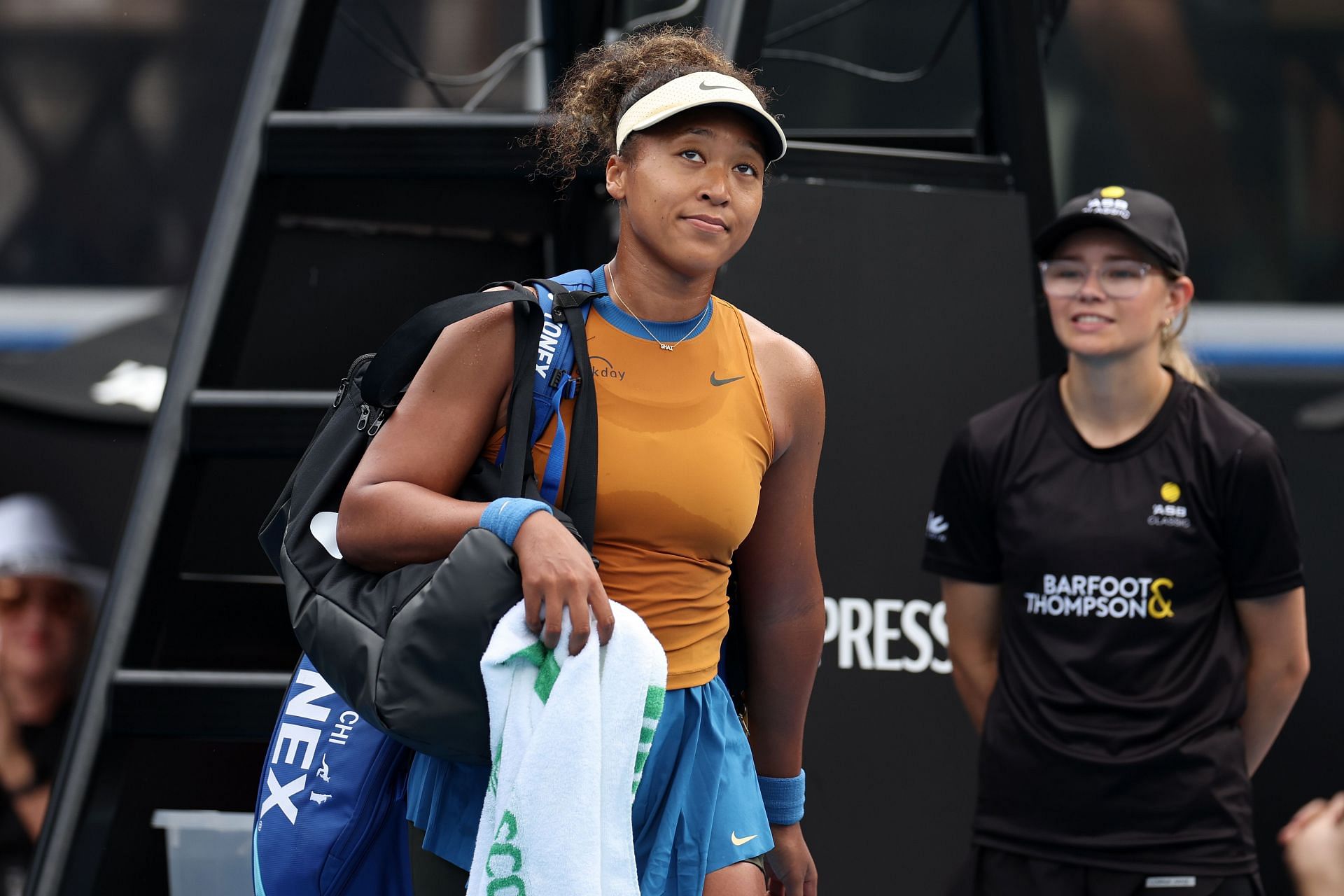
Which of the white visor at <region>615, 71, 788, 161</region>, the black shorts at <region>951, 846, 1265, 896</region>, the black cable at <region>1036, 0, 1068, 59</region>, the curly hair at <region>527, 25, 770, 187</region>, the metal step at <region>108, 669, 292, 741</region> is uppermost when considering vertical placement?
the black cable at <region>1036, 0, 1068, 59</region>

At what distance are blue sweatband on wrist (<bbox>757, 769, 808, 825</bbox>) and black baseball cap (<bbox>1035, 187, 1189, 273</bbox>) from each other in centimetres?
128

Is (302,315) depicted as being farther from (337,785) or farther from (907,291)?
A: (337,785)

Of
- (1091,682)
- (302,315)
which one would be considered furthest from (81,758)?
(1091,682)

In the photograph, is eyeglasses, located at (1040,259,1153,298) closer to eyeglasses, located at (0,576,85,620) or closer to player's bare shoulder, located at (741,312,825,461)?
player's bare shoulder, located at (741,312,825,461)

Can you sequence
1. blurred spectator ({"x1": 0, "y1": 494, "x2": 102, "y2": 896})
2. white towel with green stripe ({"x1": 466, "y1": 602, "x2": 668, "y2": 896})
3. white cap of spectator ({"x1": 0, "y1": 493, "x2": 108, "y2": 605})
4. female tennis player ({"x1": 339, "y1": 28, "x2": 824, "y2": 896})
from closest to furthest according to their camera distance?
white towel with green stripe ({"x1": 466, "y1": 602, "x2": 668, "y2": 896}) < female tennis player ({"x1": 339, "y1": 28, "x2": 824, "y2": 896}) < blurred spectator ({"x1": 0, "y1": 494, "x2": 102, "y2": 896}) < white cap of spectator ({"x1": 0, "y1": 493, "x2": 108, "y2": 605})

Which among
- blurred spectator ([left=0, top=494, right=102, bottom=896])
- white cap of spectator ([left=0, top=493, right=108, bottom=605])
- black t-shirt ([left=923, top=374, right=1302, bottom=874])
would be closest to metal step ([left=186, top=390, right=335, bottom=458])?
black t-shirt ([left=923, top=374, right=1302, bottom=874])

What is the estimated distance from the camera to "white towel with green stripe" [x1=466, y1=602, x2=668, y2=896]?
1506 millimetres

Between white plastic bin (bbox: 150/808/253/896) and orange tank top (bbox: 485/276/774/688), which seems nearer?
orange tank top (bbox: 485/276/774/688)

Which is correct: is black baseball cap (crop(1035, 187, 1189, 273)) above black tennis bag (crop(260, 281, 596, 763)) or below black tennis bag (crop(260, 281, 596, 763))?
above

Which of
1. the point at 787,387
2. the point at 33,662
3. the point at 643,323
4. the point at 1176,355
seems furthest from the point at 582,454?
the point at 33,662

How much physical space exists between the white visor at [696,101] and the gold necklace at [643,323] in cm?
19

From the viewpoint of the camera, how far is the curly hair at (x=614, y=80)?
1906mm

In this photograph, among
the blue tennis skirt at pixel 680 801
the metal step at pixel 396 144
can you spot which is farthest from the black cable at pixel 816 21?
the blue tennis skirt at pixel 680 801

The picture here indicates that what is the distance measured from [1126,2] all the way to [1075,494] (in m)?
3.14
